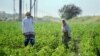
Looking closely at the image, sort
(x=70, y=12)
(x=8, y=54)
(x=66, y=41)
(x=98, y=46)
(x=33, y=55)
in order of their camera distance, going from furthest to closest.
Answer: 1. (x=70, y=12)
2. (x=66, y=41)
3. (x=98, y=46)
4. (x=8, y=54)
5. (x=33, y=55)

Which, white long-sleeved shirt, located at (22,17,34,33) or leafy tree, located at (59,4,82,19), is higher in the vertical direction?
white long-sleeved shirt, located at (22,17,34,33)

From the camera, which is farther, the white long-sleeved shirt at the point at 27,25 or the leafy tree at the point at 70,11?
the leafy tree at the point at 70,11

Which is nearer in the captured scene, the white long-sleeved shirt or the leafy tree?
the white long-sleeved shirt

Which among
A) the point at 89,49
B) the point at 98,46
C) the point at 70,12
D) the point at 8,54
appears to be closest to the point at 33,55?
the point at 8,54

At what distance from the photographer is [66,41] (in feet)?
55.5

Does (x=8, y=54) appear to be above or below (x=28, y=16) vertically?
below

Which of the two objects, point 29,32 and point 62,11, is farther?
point 62,11

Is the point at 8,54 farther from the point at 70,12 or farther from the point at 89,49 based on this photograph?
the point at 70,12

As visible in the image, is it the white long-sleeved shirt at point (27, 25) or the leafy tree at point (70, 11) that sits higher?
the white long-sleeved shirt at point (27, 25)

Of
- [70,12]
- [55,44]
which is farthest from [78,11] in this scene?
[55,44]

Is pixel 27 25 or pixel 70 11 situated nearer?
pixel 27 25

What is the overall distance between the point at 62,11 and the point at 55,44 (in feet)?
358

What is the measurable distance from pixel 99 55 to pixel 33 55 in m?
3.85

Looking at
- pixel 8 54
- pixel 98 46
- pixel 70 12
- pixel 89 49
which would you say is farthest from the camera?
pixel 70 12
